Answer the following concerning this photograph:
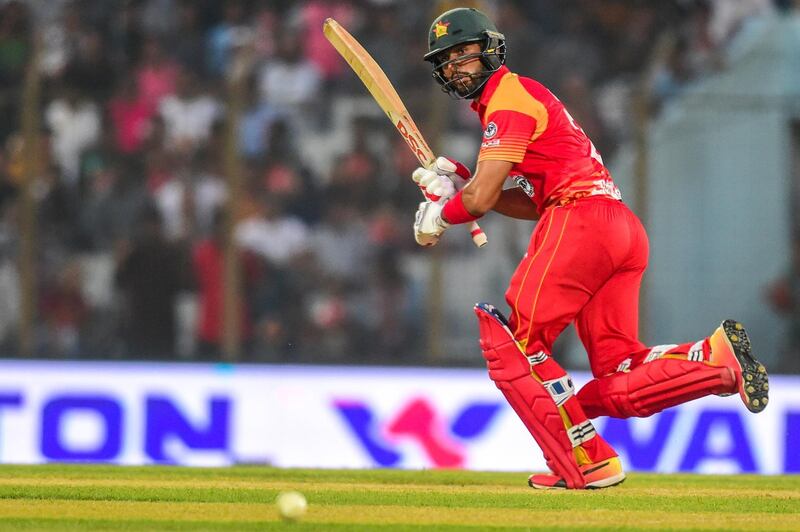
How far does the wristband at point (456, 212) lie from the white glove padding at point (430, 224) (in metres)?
0.05

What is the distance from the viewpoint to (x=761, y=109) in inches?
395

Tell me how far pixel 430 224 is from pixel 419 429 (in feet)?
12.2

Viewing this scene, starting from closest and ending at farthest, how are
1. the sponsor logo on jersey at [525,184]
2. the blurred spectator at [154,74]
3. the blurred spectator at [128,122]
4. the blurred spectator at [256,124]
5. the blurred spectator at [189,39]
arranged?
the sponsor logo on jersey at [525,184] → the blurred spectator at [256,124] → the blurred spectator at [128,122] → the blurred spectator at [154,74] → the blurred spectator at [189,39]

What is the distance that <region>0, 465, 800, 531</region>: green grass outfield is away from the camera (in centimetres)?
490

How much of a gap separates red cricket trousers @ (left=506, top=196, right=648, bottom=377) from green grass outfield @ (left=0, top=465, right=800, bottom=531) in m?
0.68

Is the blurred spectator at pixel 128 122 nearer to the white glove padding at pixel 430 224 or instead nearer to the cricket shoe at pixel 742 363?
the white glove padding at pixel 430 224

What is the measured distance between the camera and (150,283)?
32.9 ft

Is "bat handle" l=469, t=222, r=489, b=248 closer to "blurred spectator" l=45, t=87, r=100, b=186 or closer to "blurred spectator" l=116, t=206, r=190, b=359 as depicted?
"blurred spectator" l=116, t=206, r=190, b=359

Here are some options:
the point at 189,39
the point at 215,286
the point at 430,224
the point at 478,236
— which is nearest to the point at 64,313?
the point at 215,286

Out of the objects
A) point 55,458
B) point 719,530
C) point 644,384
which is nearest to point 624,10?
point 55,458

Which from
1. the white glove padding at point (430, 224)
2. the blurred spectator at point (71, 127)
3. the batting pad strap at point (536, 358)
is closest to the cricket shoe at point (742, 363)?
the batting pad strap at point (536, 358)

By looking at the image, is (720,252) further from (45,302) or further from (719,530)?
(719,530)

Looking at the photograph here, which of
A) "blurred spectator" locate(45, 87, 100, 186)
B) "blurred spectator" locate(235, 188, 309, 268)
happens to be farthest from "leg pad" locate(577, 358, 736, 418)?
"blurred spectator" locate(45, 87, 100, 186)

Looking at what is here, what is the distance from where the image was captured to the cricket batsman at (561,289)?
5.82m
